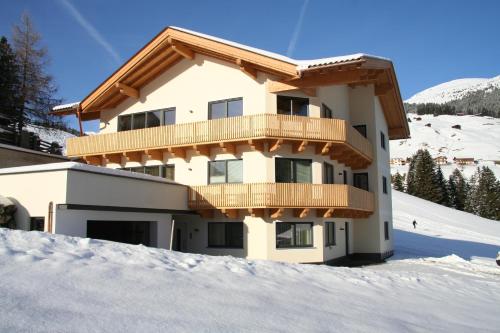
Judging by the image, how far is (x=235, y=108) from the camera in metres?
23.3

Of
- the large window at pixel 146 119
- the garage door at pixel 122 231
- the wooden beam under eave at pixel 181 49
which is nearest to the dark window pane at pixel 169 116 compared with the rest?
the large window at pixel 146 119

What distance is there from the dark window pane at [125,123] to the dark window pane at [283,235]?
1084 centimetres

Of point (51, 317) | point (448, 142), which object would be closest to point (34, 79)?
point (51, 317)

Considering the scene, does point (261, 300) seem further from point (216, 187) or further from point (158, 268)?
point (216, 187)

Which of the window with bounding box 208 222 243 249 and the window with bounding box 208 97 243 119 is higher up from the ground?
the window with bounding box 208 97 243 119

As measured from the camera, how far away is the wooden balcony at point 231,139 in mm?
21062

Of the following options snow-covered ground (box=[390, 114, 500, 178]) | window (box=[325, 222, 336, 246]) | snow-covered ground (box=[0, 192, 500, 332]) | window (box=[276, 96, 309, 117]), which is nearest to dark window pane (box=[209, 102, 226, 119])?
window (box=[276, 96, 309, 117])

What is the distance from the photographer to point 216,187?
22.0m

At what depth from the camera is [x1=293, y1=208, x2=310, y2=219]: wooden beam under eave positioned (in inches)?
850

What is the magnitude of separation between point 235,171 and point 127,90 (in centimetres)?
803

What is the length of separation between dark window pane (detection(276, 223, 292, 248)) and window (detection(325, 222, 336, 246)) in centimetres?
256

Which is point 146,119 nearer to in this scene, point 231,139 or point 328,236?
point 231,139

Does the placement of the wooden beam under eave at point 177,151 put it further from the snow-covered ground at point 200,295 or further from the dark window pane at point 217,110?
the snow-covered ground at point 200,295

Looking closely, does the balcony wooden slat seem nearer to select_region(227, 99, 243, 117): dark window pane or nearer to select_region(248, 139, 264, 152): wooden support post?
select_region(248, 139, 264, 152): wooden support post
